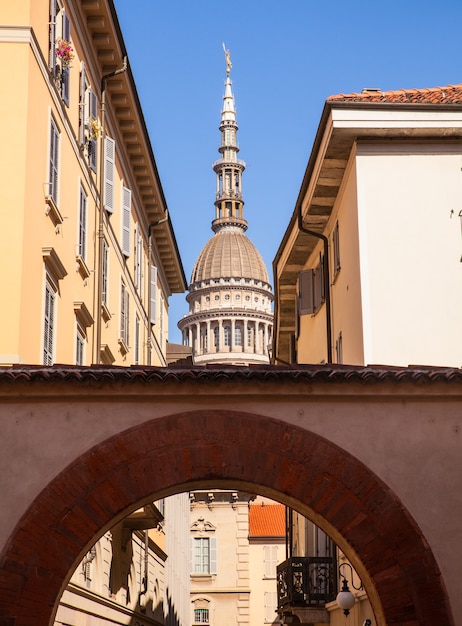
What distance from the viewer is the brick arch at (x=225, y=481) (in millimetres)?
13398

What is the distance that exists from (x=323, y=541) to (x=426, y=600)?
43.7 ft

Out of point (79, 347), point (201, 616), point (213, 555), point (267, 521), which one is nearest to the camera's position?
point (79, 347)

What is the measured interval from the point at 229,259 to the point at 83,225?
110 m

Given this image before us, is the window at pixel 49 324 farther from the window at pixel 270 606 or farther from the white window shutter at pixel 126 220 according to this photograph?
the window at pixel 270 606

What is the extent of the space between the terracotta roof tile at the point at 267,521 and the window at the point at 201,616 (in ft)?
18.2

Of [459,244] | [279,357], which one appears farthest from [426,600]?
[279,357]

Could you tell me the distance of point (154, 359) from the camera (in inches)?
1511

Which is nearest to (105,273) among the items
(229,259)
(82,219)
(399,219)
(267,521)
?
(82,219)

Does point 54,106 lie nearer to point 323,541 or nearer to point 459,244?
point 459,244

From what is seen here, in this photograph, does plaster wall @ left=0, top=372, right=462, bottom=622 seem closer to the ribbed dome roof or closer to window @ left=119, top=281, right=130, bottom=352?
window @ left=119, top=281, right=130, bottom=352

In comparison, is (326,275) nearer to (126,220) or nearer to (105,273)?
(105,273)

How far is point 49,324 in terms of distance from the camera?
2042 centimetres

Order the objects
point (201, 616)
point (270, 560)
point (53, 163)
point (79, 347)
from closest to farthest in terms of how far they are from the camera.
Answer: point (53, 163) → point (79, 347) → point (201, 616) → point (270, 560)

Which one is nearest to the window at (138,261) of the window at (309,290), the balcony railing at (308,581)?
the window at (309,290)
